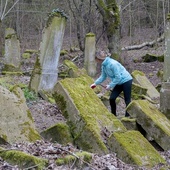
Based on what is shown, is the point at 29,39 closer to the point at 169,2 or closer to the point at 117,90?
the point at 169,2

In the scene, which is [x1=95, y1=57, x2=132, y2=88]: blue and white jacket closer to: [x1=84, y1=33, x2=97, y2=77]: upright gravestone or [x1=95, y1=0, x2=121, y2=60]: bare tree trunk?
[x1=84, y1=33, x2=97, y2=77]: upright gravestone

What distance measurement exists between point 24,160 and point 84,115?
7.40ft

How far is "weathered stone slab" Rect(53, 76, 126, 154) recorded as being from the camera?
19.9ft

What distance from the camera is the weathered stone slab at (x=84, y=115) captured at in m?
6.06

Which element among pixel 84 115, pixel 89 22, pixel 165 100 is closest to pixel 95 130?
pixel 84 115

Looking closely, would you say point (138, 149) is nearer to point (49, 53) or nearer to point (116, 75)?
point (116, 75)

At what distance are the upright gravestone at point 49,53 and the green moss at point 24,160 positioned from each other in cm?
601

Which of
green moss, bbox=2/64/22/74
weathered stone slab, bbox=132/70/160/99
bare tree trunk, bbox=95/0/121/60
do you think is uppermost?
bare tree trunk, bbox=95/0/121/60

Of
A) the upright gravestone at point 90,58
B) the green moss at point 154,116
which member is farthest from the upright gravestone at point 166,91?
the upright gravestone at point 90,58

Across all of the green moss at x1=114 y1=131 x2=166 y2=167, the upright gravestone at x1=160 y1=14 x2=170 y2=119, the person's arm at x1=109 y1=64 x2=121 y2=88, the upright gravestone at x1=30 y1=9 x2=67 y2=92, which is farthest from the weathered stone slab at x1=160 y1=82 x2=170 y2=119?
the upright gravestone at x1=30 y1=9 x2=67 y2=92

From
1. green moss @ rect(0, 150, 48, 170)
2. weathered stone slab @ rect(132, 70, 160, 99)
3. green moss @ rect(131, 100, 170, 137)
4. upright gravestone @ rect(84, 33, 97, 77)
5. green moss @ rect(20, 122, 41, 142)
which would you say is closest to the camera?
green moss @ rect(0, 150, 48, 170)

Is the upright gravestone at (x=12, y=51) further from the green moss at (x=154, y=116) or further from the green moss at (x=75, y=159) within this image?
the green moss at (x=75, y=159)

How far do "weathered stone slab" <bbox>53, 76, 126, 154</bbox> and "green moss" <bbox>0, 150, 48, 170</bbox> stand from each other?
1.86 meters

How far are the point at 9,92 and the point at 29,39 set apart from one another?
26.2m
